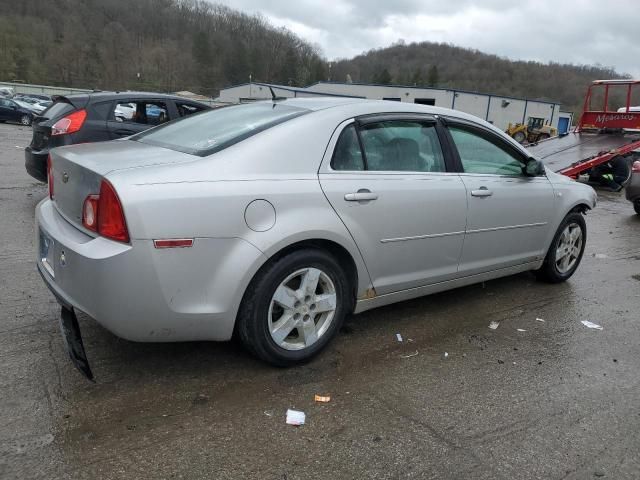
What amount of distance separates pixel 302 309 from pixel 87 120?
196 inches

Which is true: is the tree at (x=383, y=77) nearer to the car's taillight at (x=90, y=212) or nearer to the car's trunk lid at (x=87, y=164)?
the car's trunk lid at (x=87, y=164)

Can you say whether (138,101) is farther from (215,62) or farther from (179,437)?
(215,62)

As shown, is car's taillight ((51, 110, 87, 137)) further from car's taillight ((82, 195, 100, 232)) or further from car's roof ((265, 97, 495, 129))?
car's taillight ((82, 195, 100, 232))

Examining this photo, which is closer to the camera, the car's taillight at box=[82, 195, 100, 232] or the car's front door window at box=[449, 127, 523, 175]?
the car's taillight at box=[82, 195, 100, 232]

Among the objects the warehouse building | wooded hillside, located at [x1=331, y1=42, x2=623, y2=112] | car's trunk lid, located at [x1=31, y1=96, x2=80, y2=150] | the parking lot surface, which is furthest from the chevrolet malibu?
wooded hillside, located at [x1=331, y1=42, x2=623, y2=112]

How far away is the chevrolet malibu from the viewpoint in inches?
100

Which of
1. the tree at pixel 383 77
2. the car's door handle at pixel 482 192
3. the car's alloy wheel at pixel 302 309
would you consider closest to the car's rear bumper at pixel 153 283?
the car's alloy wheel at pixel 302 309

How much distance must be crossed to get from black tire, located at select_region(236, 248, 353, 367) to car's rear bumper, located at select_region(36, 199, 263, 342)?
93 millimetres

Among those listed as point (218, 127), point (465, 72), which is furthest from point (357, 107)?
point (465, 72)

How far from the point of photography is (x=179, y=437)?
97.3 inches

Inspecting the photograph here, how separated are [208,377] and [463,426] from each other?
1413 millimetres

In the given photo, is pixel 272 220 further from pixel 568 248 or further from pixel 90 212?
pixel 568 248

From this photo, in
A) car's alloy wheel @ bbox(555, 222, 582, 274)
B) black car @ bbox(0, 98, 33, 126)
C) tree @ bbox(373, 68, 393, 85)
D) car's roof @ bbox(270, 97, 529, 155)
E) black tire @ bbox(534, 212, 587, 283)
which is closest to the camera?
car's roof @ bbox(270, 97, 529, 155)

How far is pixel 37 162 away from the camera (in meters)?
6.81
